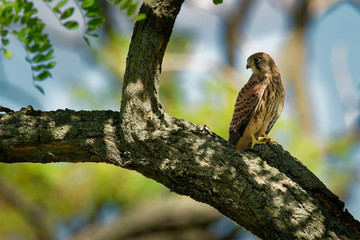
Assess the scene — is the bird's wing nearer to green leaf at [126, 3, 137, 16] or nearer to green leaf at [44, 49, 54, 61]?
green leaf at [44, 49, 54, 61]

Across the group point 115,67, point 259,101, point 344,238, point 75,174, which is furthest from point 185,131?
point 115,67

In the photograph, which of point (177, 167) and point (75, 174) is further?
point (75, 174)

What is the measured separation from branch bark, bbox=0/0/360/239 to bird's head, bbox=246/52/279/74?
2.08 metres

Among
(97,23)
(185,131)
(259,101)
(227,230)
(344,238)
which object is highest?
(227,230)

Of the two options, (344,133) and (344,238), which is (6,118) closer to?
(344,238)

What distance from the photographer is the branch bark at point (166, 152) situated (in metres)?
2.66

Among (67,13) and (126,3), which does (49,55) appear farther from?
(126,3)

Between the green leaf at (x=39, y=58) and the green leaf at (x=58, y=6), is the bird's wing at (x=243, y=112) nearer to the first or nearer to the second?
the green leaf at (x=39, y=58)

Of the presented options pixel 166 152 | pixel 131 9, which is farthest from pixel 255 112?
pixel 131 9

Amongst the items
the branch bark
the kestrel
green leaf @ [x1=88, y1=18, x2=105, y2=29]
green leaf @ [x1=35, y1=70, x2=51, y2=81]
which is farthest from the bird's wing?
green leaf @ [x1=88, y1=18, x2=105, y2=29]

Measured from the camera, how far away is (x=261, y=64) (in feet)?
16.0

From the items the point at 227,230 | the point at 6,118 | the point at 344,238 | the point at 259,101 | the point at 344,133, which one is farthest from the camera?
the point at 344,133

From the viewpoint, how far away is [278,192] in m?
2.68

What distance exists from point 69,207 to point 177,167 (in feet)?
29.2
